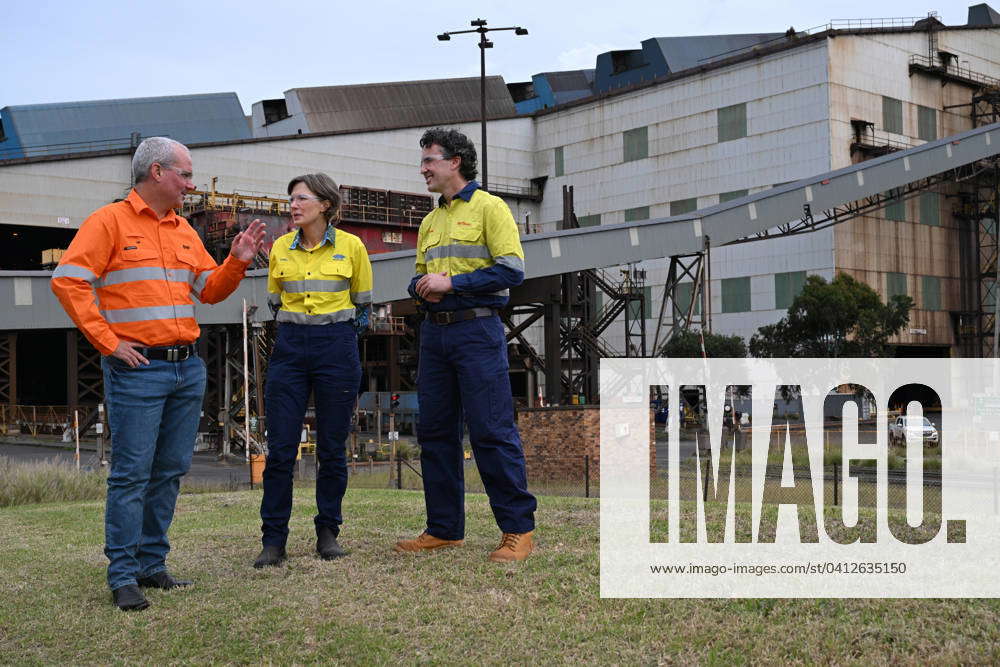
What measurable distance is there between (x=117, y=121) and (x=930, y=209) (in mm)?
39645

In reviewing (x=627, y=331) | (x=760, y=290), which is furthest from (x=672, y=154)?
(x=627, y=331)

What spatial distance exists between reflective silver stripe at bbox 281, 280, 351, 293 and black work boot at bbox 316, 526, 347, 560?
49.5 inches

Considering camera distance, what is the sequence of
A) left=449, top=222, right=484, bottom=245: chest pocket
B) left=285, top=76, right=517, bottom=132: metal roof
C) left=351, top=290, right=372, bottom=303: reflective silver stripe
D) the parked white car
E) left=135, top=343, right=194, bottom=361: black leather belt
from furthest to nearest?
left=285, top=76, right=517, bottom=132: metal roof → the parked white car → left=351, top=290, right=372, bottom=303: reflective silver stripe → left=449, top=222, right=484, bottom=245: chest pocket → left=135, top=343, right=194, bottom=361: black leather belt

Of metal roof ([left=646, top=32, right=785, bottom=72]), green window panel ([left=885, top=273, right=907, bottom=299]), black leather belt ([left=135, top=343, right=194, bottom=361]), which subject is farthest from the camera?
metal roof ([left=646, top=32, right=785, bottom=72])

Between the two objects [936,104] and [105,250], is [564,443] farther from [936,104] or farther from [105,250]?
[936,104]

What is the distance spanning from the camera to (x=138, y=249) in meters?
4.88

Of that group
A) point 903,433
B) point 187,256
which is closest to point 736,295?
point 903,433

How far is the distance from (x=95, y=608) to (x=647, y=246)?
26.3m

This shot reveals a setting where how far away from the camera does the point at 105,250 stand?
477 centimetres

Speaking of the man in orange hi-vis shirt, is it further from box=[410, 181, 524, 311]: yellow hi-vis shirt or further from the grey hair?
box=[410, 181, 524, 311]: yellow hi-vis shirt

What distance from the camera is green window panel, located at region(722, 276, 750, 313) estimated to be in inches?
1980

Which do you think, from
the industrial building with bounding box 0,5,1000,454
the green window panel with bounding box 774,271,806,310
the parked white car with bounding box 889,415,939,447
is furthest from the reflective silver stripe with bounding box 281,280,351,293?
the green window panel with bounding box 774,271,806,310

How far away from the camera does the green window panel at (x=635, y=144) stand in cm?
5456

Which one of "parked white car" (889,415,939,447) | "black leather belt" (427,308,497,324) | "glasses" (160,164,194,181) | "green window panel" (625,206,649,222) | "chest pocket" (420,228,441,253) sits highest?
"green window panel" (625,206,649,222)
